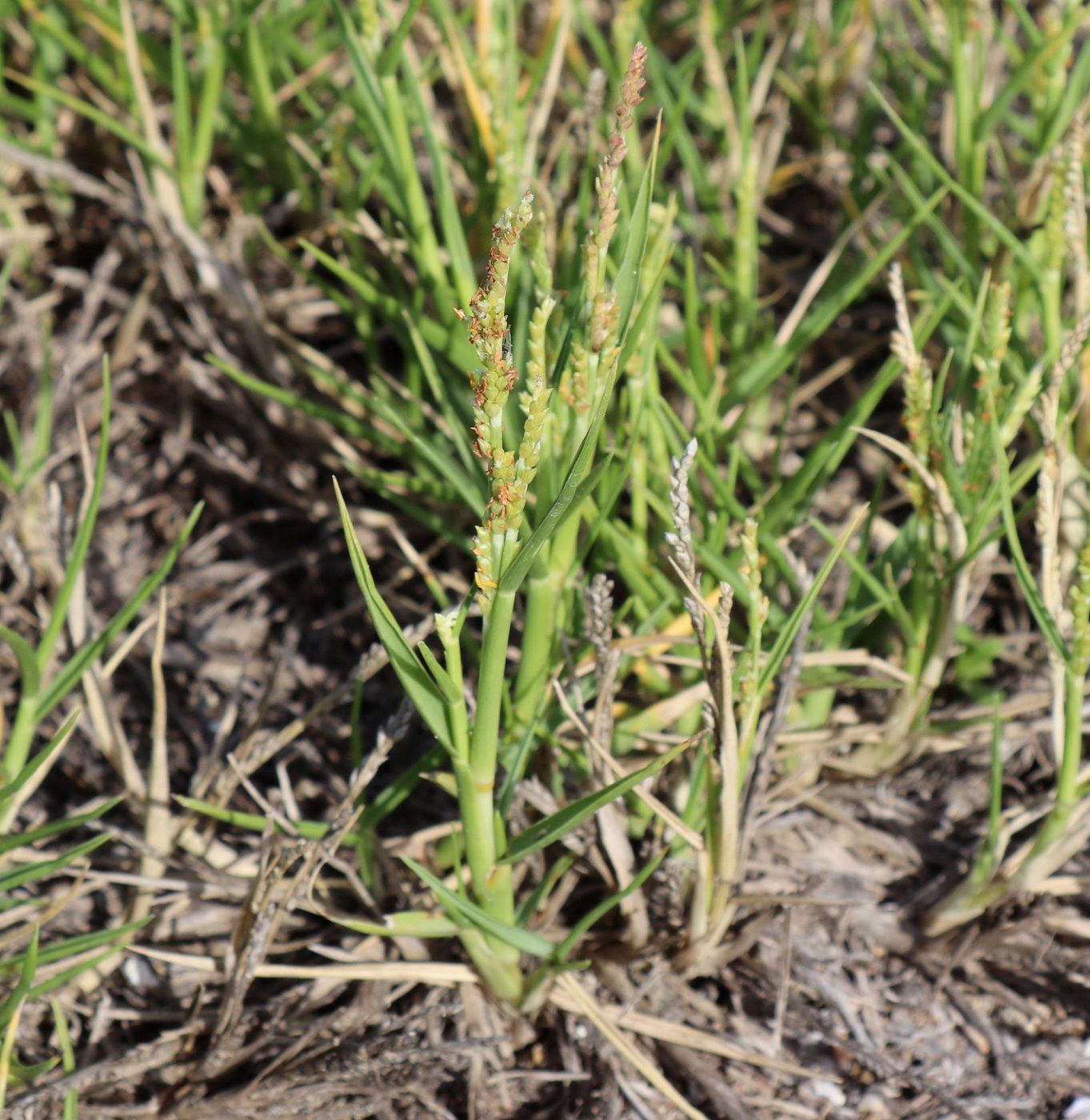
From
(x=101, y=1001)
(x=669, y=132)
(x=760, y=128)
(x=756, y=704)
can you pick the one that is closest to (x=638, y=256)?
(x=756, y=704)

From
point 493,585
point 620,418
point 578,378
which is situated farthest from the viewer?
point 620,418

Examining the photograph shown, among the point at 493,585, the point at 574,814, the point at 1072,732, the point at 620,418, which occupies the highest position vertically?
the point at 493,585

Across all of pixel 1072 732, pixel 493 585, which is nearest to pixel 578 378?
pixel 493 585

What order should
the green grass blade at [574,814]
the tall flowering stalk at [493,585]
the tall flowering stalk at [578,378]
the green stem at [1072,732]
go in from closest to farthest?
the tall flowering stalk at [493,585], the tall flowering stalk at [578,378], the green grass blade at [574,814], the green stem at [1072,732]

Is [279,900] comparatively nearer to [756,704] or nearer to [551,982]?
[551,982]

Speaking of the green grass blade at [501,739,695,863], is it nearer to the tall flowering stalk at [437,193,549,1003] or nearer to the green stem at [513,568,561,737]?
the tall flowering stalk at [437,193,549,1003]

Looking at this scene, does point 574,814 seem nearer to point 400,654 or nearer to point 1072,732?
point 400,654

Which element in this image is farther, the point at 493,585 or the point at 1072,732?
the point at 1072,732

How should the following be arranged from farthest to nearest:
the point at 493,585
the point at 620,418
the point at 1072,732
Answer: the point at 620,418, the point at 1072,732, the point at 493,585

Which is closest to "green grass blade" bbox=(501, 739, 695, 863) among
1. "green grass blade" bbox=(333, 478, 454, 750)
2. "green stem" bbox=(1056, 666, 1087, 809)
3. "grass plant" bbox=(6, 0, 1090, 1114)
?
"grass plant" bbox=(6, 0, 1090, 1114)

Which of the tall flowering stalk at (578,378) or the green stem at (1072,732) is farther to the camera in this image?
the green stem at (1072,732)

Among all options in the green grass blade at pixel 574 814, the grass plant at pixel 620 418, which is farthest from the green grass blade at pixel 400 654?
the green grass blade at pixel 574 814

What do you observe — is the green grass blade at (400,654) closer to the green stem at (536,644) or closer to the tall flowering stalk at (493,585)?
the tall flowering stalk at (493,585)

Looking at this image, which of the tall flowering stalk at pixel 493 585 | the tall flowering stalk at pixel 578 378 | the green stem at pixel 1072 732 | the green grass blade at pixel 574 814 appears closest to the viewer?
the tall flowering stalk at pixel 493 585
